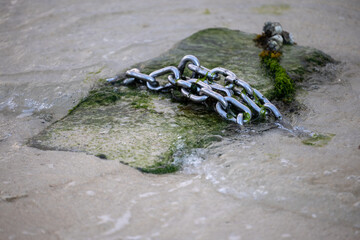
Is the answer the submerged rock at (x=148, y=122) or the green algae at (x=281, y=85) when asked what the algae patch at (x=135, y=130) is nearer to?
the submerged rock at (x=148, y=122)

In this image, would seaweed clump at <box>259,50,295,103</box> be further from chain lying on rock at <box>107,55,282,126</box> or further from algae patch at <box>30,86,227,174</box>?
algae patch at <box>30,86,227,174</box>

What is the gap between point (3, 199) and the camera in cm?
194

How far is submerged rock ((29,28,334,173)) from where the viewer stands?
2.31 m

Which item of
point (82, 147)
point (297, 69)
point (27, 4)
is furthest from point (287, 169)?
point (27, 4)

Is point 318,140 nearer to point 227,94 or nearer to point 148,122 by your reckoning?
point 227,94

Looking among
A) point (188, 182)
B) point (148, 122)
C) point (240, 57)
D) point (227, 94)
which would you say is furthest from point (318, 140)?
point (240, 57)

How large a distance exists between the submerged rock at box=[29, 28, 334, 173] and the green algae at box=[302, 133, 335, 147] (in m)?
0.56

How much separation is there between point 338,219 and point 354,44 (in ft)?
10.1

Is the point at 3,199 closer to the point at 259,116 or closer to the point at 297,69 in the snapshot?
the point at 259,116

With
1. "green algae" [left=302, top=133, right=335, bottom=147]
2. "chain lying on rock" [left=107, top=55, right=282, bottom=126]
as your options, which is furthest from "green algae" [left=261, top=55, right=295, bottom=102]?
"green algae" [left=302, top=133, right=335, bottom=147]

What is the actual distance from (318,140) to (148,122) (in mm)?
1182

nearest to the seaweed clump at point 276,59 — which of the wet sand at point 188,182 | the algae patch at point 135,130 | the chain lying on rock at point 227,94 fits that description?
the wet sand at point 188,182

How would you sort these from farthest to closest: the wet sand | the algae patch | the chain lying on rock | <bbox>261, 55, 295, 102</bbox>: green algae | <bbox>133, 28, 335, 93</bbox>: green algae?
<bbox>133, 28, 335, 93</bbox>: green algae < <bbox>261, 55, 295, 102</bbox>: green algae < the chain lying on rock < the algae patch < the wet sand

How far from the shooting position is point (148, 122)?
261cm
